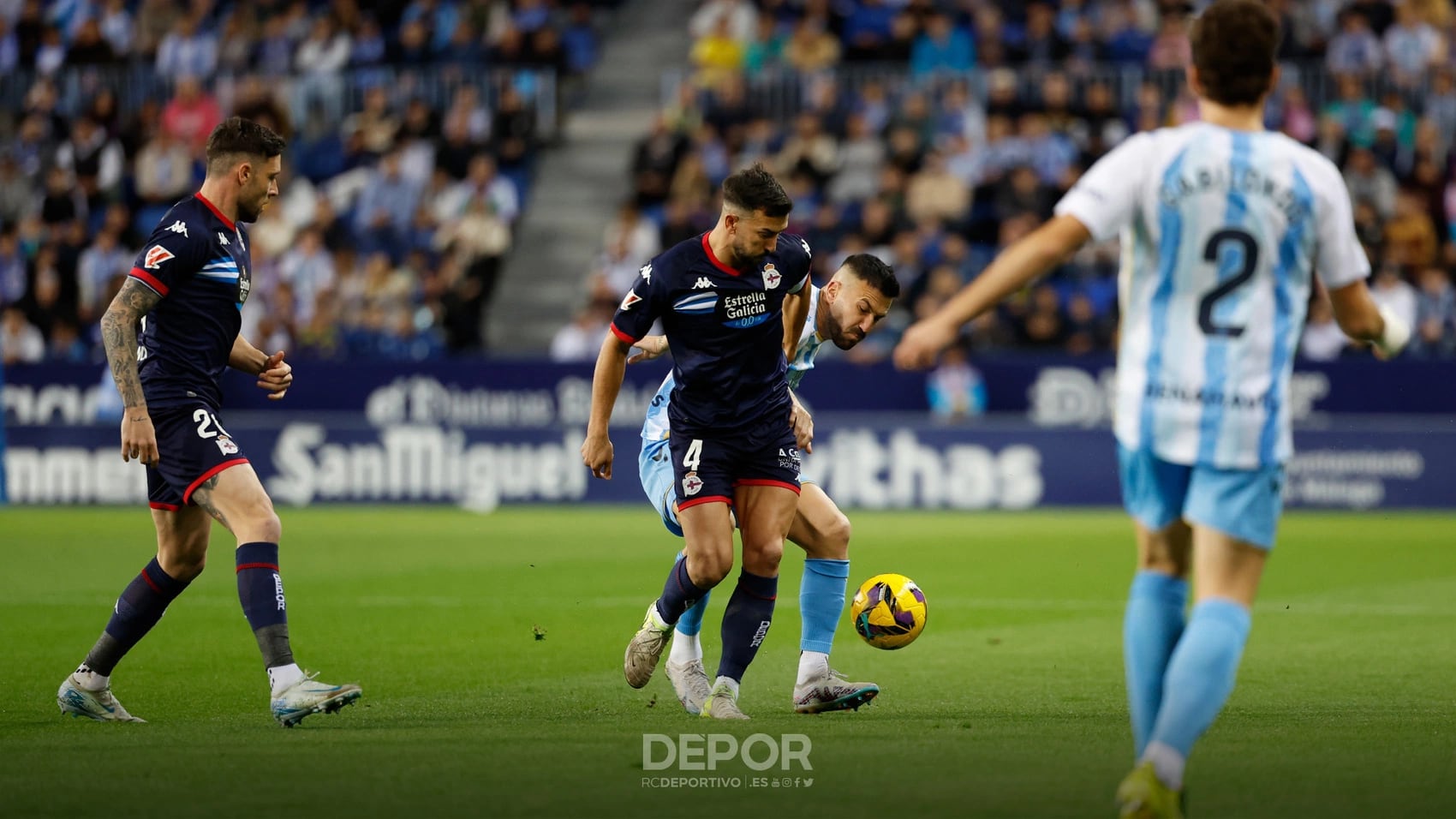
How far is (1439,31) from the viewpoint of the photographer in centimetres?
2294

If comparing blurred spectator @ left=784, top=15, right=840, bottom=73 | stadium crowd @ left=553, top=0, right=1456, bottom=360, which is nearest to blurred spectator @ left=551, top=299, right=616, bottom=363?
stadium crowd @ left=553, top=0, right=1456, bottom=360

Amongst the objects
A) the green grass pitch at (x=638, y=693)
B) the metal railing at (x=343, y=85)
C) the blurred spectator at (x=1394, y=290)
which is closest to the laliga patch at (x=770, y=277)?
Result: the green grass pitch at (x=638, y=693)

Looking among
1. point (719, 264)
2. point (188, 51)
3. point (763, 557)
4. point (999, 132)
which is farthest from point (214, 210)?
point (188, 51)

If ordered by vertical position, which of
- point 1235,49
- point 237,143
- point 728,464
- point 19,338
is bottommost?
point 728,464

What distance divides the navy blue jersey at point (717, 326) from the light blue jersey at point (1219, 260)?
2.56 metres

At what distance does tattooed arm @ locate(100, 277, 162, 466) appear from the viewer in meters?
6.99

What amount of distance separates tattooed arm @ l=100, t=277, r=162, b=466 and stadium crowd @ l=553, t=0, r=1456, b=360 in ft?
47.4

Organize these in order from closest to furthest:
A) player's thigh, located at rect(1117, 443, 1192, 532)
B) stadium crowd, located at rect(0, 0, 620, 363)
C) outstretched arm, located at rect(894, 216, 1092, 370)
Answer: outstretched arm, located at rect(894, 216, 1092, 370)
player's thigh, located at rect(1117, 443, 1192, 532)
stadium crowd, located at rect(0, 0, 620, 363)

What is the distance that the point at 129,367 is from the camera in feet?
23.1

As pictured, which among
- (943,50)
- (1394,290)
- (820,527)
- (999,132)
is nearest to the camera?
(820,527)

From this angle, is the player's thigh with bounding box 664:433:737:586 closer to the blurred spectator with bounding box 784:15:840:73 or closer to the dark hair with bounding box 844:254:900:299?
the dark hair with bounding box 844:254:900:299

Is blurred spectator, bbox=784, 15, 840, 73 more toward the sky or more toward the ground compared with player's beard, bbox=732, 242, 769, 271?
more toward the sky

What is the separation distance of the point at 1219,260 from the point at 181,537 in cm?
435

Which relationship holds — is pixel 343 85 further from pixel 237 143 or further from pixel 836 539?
pixel 836 539
